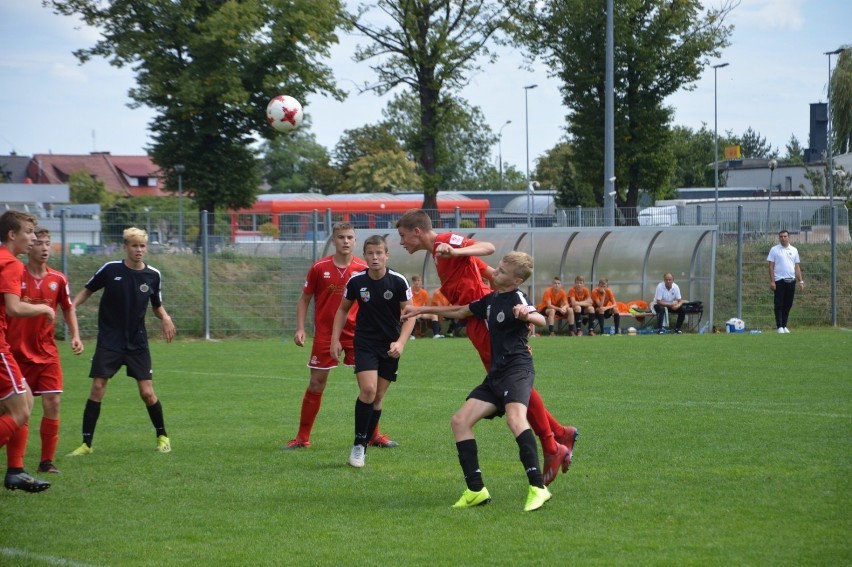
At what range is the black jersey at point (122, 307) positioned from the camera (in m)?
9.30

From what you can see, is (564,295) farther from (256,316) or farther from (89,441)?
(89,441)

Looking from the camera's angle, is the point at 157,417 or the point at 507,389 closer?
the point at 507,389

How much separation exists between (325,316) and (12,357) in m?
3.18

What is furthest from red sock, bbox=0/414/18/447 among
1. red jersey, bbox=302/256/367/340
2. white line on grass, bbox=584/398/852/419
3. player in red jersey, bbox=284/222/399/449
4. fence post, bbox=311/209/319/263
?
fence post, bbox=311/209/319/263

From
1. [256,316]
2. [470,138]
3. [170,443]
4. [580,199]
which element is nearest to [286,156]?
[470,138]

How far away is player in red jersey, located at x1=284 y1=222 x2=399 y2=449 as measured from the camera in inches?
369

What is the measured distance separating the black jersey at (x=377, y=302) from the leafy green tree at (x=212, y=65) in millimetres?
27591

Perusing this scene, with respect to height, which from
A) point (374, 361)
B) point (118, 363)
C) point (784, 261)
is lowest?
point (118, 363)

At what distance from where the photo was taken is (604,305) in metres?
23.8

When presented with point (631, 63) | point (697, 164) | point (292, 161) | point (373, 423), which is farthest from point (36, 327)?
point (292, 161)

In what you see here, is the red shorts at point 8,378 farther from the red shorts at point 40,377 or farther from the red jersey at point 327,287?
the red jersey at point 327,287

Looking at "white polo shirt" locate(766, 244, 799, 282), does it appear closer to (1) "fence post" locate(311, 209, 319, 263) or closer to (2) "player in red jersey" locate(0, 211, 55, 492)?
(1) "fence post" locate(311, 209, 319, 263)

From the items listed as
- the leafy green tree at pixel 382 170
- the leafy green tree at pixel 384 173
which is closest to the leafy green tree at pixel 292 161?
the leafy green tree at pixel 382 170

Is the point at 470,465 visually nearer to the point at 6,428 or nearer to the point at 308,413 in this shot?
the point at 308,413
